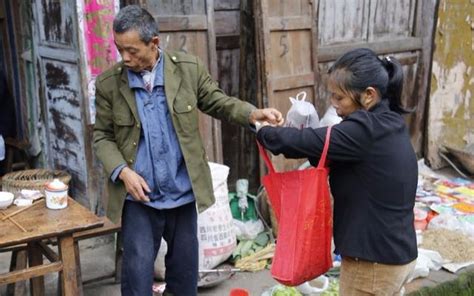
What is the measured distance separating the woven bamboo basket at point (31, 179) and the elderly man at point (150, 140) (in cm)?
171

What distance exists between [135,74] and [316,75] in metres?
2.75

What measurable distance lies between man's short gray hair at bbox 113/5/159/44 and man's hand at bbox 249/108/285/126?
0.64 metres

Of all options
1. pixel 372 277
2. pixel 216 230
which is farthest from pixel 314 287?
pixel 372 277

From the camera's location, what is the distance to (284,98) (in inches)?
211

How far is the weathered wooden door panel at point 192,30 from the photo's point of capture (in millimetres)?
4738

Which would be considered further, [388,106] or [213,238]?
[213,238]

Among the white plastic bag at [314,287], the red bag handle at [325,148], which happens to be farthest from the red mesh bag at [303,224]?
the white plastic bag at [314,287]

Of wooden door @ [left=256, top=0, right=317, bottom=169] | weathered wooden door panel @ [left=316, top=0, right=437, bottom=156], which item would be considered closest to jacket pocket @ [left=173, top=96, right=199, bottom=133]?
wooden door @ [left=256, top=0, right=317, bottom=169]

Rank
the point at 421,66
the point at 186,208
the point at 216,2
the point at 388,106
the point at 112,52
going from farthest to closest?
the point at 421,66 → the point at 216,2 → the point at 112,52 → the point at 186,208 → the point at 388,106

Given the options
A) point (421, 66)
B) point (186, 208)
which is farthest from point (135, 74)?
point (421, 66)

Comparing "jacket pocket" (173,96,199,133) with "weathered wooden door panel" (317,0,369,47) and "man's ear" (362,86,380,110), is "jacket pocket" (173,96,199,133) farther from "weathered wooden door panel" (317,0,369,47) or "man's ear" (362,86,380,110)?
"weathered wooden door panel" (317,0,369,47)

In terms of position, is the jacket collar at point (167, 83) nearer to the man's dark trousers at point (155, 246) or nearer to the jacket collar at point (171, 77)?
the jacket collar at point (171, 77)

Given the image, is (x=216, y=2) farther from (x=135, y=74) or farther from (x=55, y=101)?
(x=135, y=74)

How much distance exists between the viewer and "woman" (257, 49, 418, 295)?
2.54 meters
